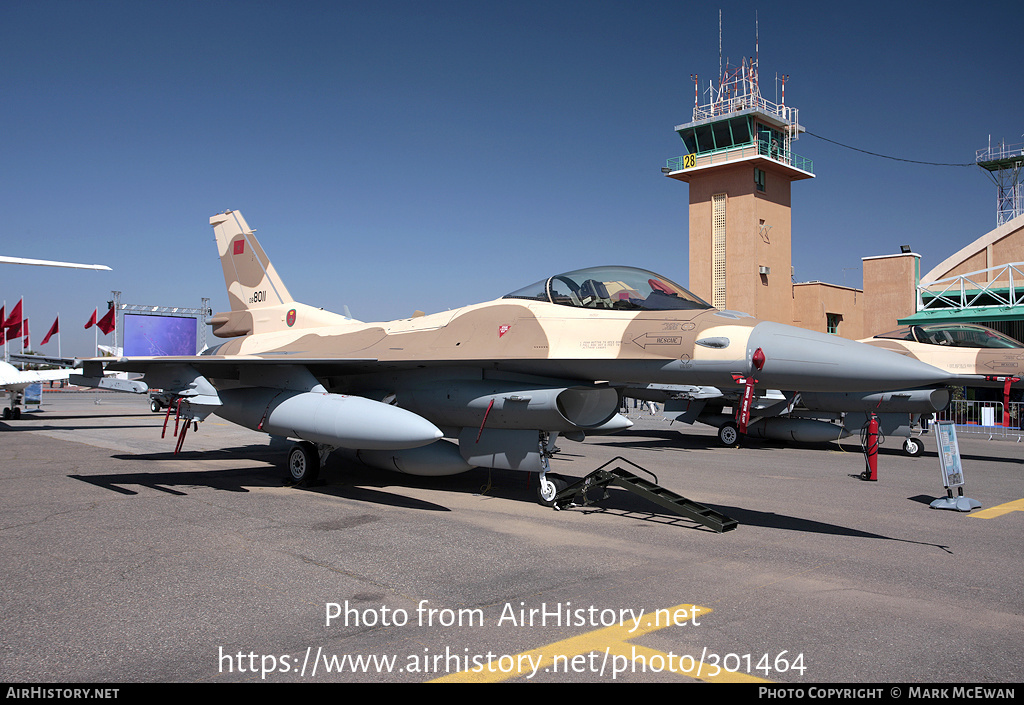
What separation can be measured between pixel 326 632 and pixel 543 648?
1.29 meters

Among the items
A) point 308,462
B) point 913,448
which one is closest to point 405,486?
point 308,462

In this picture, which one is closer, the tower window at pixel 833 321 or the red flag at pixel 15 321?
the red flag at pixel 15 321

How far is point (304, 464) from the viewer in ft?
30.5

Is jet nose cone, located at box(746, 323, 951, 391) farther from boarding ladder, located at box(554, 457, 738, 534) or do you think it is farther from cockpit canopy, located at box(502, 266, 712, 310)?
boarding ladder, located at box(554, 457, 738, 534)

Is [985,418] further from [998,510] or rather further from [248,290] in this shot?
[248,290]

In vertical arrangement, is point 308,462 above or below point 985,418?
above

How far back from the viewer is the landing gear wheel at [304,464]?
30.3ft

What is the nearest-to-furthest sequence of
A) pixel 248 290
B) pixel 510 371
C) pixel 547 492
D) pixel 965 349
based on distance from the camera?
pixel 547 492
pixel 510 371
pixel 248 290
pixel 965 349

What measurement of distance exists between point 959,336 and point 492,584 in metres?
13.8

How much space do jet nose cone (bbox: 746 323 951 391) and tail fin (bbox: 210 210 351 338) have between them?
7913 millimetres

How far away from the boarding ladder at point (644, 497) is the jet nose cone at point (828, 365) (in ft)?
4.88

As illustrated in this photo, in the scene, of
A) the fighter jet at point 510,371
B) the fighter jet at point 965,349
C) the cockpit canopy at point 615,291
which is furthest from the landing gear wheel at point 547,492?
the fighter jet at point 965,349

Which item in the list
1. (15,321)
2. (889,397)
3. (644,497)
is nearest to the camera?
(644,497)

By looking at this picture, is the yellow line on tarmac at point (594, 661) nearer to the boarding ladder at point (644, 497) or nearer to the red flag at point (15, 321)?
the boarding ladder at point (644, 497)
